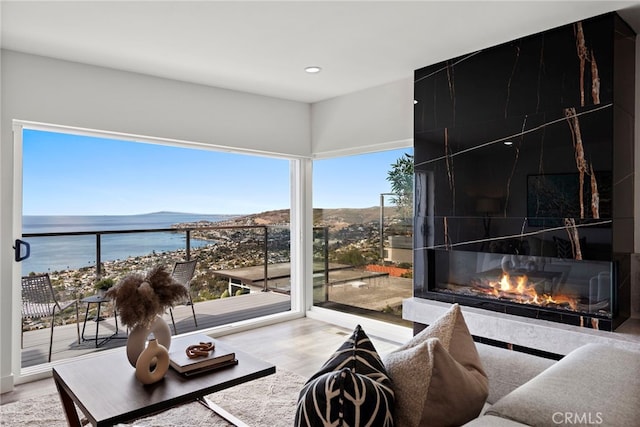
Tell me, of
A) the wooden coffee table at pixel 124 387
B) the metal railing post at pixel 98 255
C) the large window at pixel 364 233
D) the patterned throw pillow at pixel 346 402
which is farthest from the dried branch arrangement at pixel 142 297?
the large window at pixel 364 233

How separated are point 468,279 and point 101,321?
3576mm

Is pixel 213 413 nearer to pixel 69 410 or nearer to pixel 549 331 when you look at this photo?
pixel 69 410

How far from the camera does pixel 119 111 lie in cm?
378

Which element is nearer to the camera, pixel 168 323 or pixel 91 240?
pixel 91 240

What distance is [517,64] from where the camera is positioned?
323 cm

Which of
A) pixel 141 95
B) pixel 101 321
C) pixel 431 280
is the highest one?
pixel 141 95

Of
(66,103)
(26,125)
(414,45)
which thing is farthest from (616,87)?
(26,125)

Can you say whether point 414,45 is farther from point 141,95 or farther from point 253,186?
point 253,186

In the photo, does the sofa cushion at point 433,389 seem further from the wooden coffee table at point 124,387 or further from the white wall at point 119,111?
the white wall at point 119,111

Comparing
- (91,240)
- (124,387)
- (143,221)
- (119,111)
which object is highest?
(119,111)

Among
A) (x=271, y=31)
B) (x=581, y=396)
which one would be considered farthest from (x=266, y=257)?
(x=581, y=396)

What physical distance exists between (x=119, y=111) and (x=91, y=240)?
142 cm

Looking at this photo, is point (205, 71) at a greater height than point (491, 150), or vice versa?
point (205, 71)

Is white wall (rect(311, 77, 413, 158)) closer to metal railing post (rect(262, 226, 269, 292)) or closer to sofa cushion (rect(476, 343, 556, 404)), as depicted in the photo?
metal railing post (rect(262, 226, 269, 292))
